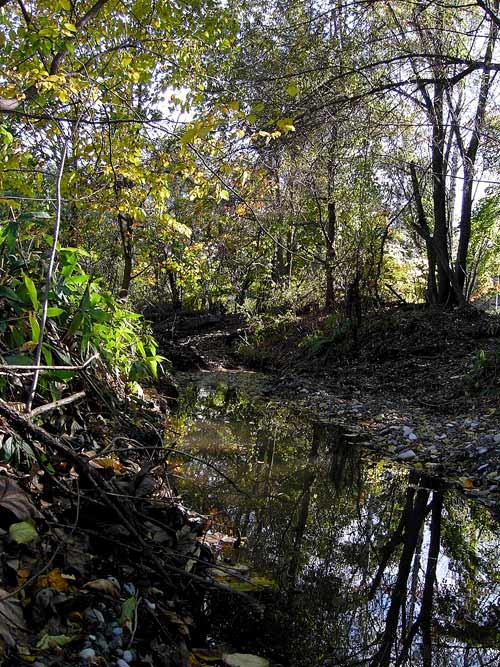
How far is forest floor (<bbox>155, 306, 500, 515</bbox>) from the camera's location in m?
5.37

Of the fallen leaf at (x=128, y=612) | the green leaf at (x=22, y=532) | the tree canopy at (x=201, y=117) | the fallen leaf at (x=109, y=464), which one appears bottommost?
the fallen leaf at (x=128, y=612)

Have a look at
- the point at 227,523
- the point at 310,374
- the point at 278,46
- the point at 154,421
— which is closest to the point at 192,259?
the point at 310,374

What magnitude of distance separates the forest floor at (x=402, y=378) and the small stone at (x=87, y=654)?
10.7 ft

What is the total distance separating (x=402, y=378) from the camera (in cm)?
903

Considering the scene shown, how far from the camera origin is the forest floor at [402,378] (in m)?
5.37

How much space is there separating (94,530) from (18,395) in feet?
3.44

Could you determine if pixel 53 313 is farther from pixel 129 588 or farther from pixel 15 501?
pixel 129 588

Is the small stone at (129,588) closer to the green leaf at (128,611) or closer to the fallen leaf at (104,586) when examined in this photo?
the fallen leaf at (104,586)

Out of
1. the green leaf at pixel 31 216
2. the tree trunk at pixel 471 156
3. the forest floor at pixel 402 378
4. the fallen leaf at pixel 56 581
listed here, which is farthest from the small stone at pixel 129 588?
the tree trunk at pixel 471 156

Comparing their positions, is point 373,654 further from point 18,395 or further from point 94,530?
point 18,395

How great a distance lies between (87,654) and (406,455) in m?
4.29

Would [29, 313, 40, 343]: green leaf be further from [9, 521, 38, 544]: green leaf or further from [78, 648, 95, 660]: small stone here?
[78, 648, 95, 660]: small stone

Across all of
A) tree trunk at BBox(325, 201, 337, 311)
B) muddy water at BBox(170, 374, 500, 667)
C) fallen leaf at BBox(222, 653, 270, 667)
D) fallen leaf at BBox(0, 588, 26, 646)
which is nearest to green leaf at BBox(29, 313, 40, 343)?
muddy water at BBox(170, 374, 500, 667)

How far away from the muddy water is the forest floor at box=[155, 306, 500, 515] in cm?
56
